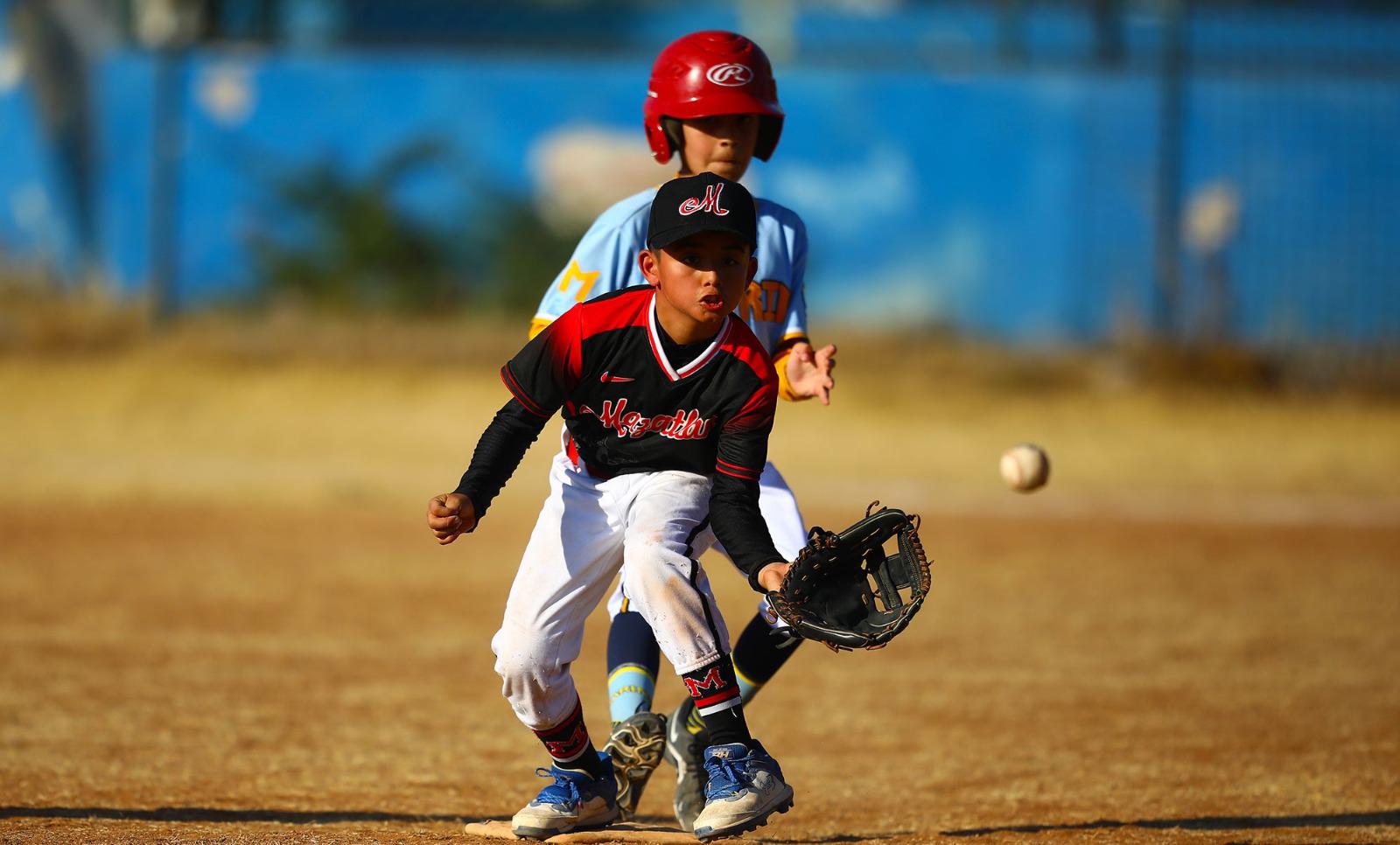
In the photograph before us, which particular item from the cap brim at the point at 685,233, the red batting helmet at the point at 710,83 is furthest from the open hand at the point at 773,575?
the red batting helmet at the point at 710,83

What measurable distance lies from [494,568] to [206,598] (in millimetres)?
1734

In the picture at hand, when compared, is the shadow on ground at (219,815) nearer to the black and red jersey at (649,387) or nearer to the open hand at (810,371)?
the black and red jersey at (649,387)

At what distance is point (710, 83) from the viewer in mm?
4223

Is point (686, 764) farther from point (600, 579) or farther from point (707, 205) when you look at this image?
point (707, 205)

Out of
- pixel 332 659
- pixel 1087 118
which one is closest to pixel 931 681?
pixel 332 659

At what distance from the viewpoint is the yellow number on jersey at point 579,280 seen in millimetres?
4254

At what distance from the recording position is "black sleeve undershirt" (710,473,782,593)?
11.8 ft

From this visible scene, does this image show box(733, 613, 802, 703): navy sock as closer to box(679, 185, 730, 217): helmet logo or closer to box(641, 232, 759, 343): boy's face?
box(641, 232, 759, 343): boy's face

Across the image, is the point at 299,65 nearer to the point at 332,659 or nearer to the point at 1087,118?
the point at 1087,118

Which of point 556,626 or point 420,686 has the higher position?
point 556,626

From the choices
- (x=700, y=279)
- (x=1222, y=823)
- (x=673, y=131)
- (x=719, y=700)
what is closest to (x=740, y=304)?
(x=673, y=131)

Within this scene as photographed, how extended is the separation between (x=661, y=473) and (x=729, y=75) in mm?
1163

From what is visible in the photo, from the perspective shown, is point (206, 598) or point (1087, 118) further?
point (1087, 118)

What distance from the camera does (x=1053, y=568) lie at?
8.99 meters
